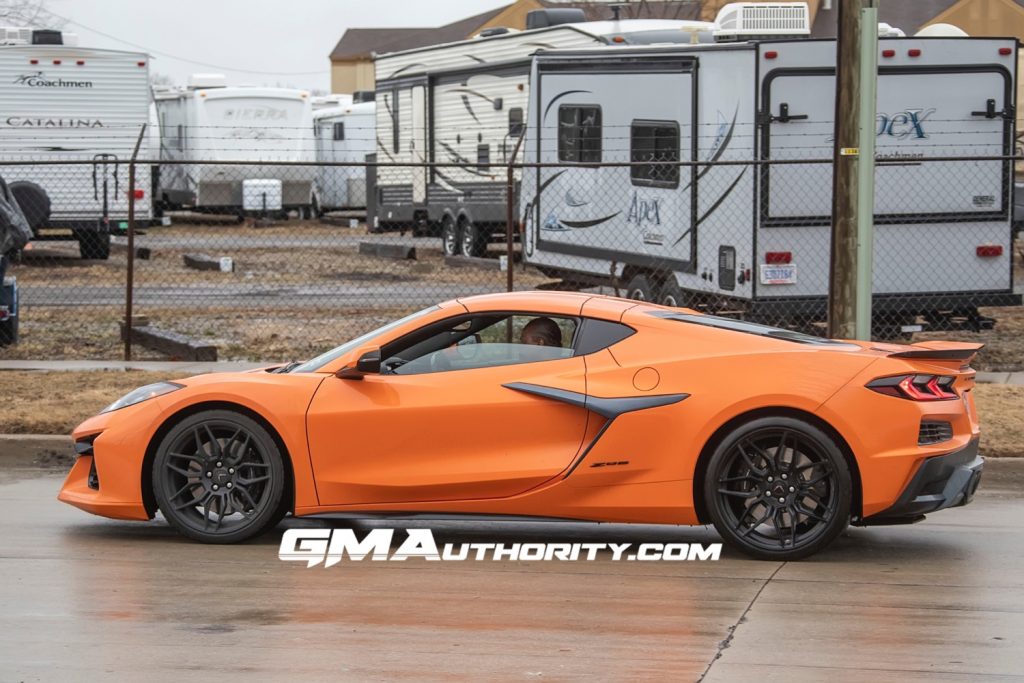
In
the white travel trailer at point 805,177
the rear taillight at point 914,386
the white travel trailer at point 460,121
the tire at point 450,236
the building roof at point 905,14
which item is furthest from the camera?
the building roof at point 905,14

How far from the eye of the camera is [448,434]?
25.6 ft

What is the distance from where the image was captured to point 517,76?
2395 cm

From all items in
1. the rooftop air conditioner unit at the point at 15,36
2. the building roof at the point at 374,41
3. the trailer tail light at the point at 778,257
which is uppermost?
the building roof at the point at 374,41

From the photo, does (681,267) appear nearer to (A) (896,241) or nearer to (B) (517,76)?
(A) (896,241)

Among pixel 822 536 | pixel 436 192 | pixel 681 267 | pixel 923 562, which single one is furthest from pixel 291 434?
pixel 436 192

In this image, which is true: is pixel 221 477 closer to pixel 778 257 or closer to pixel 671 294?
pixel 778 257

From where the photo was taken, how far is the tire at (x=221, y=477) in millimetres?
7934

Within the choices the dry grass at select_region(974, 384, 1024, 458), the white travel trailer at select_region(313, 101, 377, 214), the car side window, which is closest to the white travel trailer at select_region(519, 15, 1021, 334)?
the dry grass at select_region(974, 384, 1024, 458)

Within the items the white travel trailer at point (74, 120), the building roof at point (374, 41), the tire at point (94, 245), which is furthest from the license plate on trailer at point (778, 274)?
the building roof at point (374, 41)

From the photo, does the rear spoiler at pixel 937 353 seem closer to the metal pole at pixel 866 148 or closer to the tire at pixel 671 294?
the metal pole at pixel 866 148

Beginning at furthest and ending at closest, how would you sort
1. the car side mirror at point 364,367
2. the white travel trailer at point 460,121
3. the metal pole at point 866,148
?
the white travel trailer at point 460,121, the metal pole at point 866,148, the car side mirror at point 364,367

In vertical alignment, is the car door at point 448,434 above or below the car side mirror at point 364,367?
below

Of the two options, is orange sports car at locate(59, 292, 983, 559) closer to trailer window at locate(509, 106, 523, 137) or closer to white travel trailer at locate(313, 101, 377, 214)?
trailer window at locate(509, 106, 523, 137)

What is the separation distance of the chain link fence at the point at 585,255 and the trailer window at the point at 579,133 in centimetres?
3
